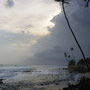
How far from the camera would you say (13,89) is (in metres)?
29.8

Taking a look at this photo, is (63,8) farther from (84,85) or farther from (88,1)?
(84,85)

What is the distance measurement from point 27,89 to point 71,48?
87345mm

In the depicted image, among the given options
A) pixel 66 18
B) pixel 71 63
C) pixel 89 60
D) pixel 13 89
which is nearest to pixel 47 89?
pixel 13 89

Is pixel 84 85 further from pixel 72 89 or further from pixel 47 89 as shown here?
pixel 47 89

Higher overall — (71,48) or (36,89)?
(71,48)

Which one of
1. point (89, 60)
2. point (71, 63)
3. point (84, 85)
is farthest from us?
point (71, 63)

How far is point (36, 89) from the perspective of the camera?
28.9 meters


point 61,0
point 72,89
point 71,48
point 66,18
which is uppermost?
point 71,48

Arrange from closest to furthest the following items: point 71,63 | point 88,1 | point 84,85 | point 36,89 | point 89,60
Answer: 1. point 84,85
2. point 88,1
3. point 36,89
4. point 89,60
5. point 71,63

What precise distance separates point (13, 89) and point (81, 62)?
88.4 meters

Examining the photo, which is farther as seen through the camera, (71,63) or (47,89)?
(71,63)

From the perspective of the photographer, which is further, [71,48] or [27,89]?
[71,48]

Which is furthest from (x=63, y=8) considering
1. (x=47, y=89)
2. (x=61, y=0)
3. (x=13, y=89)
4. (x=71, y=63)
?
(x=71, y=63)

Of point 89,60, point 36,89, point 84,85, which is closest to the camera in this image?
point 84,85
